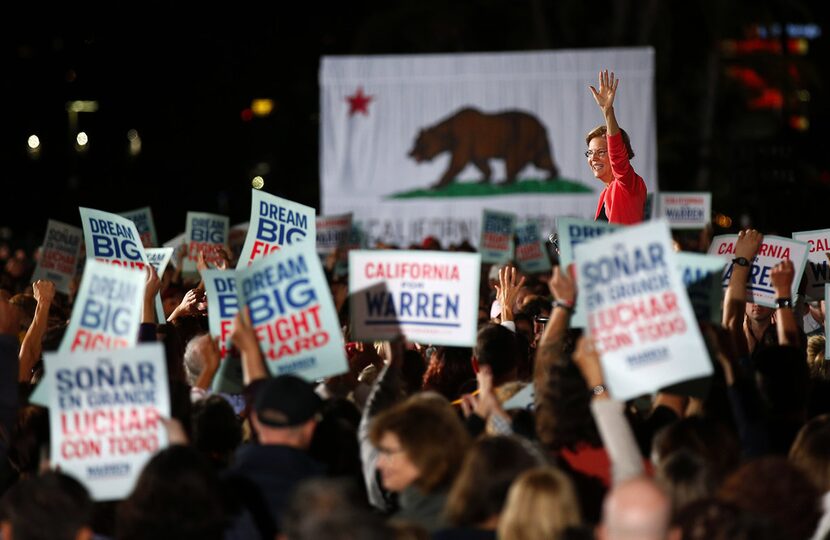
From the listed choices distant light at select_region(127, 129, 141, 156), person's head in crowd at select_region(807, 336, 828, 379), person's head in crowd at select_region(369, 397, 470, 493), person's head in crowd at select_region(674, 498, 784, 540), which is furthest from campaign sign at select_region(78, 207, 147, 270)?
distant light at select_region(127, 129, 141, 156)

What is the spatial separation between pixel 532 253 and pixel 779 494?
41.8 ft

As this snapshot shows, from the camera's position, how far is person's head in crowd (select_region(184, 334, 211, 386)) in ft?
24.2

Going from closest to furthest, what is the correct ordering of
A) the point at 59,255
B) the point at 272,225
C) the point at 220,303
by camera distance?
the point at 220,303 < the point at 272,225 < the point at 59,255

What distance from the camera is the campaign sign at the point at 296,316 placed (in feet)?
21.9

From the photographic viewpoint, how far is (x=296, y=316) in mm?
6715

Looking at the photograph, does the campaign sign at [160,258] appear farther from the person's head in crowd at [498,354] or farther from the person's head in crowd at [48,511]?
the person's head in crowd at [48,511]

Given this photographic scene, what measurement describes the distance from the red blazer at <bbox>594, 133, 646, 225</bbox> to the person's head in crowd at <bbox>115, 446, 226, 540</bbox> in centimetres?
439

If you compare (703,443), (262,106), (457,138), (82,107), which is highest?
(262,106)

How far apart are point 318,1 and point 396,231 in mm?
19923

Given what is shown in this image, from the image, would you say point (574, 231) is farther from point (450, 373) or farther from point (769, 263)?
point (769, 263)

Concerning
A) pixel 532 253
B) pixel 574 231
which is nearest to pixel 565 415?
pixel 574 231

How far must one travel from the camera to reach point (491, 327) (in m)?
6.99

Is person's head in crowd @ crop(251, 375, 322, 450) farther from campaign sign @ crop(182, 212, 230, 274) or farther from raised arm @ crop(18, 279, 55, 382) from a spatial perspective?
campaign sign @ crop(182, 212, 230, 274)

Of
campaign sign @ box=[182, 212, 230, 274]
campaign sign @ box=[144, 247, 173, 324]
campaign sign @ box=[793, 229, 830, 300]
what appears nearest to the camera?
campaign sign @ box=[144, 247, 173, 324]
